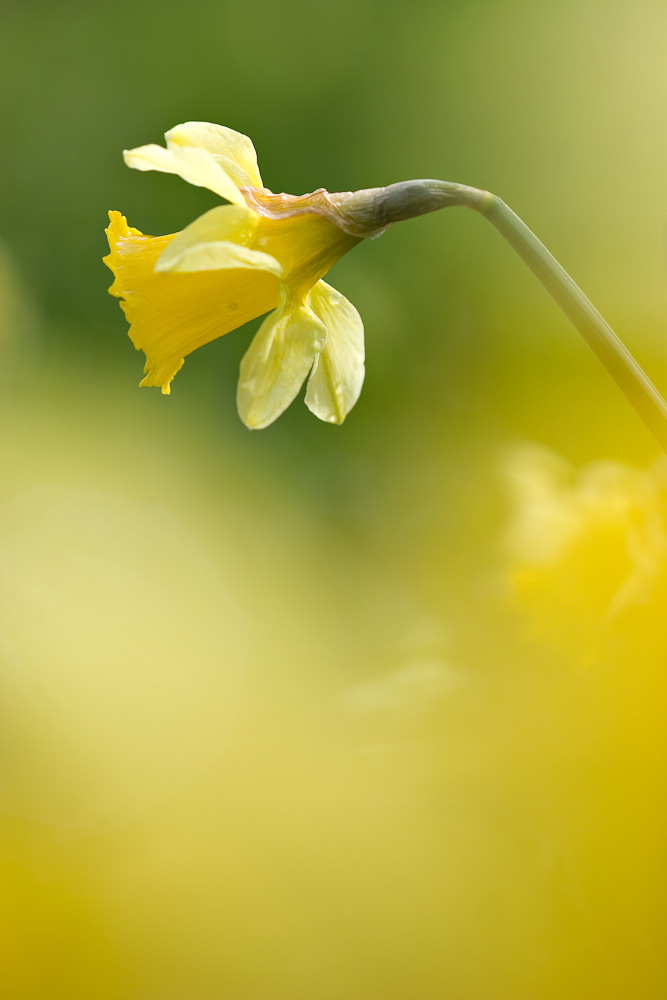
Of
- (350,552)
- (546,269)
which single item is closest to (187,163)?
(546,269)

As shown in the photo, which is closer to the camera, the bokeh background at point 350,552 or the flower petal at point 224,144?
the flower petal at point 224,144

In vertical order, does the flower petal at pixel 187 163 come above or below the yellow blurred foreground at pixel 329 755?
above

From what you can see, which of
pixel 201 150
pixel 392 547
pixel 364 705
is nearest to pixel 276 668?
pixel 364 705

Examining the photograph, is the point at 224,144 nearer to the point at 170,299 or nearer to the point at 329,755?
the point at 170,299

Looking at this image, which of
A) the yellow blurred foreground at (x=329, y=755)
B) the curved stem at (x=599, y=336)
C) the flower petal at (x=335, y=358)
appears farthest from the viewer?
the yellow blurred foreground at (x=329, y=755)

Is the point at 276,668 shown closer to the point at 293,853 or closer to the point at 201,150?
the point at 293,853

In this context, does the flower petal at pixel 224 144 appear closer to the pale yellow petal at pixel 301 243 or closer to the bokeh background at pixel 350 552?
the pale yellow petal at pixel 301 243

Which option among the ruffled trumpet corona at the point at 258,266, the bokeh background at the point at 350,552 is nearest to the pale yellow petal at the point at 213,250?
the ruffled trumpet corona at the point at 258,266

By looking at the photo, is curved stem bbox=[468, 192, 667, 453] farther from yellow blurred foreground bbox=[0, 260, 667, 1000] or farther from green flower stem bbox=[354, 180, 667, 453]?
yellow blurred foreground bbox=[0, 260, 667, 1000]
